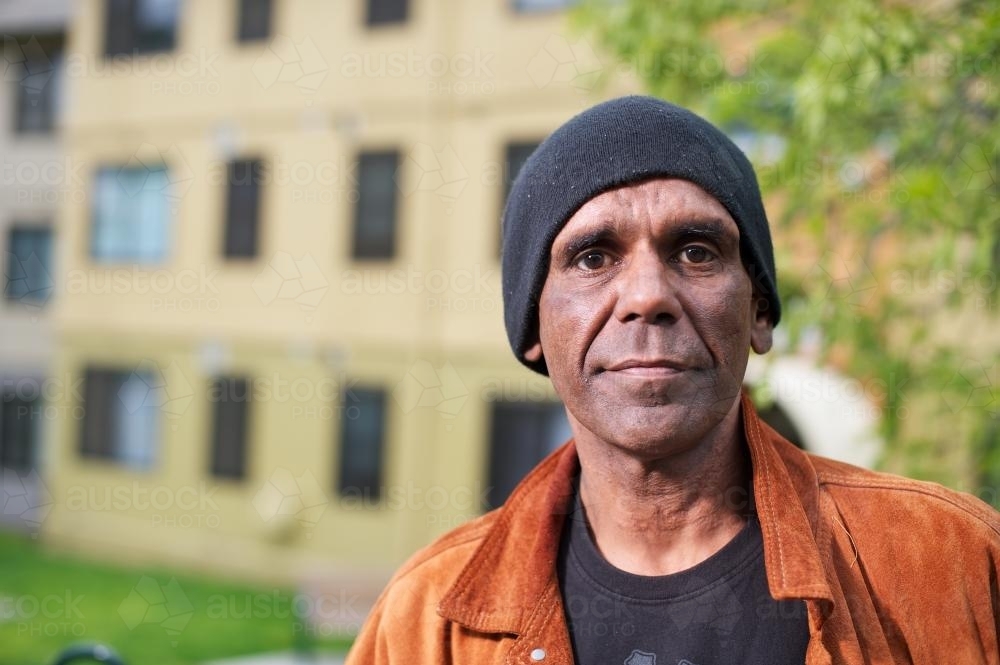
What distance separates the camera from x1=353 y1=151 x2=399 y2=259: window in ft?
40.3

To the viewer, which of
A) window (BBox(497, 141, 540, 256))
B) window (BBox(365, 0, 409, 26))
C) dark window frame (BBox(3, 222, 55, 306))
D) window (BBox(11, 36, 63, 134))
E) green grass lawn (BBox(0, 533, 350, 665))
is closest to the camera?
green grass lawn (BBox(0, 533, 350, 665))

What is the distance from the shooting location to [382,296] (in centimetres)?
1230

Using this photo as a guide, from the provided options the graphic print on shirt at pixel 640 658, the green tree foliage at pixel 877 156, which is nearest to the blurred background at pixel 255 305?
the green tree foliage at pixel 877 156

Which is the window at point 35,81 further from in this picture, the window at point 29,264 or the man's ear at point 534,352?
the man's ear at point 534,352

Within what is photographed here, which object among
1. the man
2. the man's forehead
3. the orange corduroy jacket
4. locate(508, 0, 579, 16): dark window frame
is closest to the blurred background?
locate(508, 0, 579, 16): dark window frame

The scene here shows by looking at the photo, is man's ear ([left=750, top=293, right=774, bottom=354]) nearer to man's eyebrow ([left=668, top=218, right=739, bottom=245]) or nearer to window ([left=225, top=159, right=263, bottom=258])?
man's eyebrow ([left=668, top=218, right=739, bottom=245])

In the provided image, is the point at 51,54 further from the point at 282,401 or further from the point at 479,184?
the point at 479,184

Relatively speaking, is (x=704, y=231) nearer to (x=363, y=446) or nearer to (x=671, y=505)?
(x=671, y=505)

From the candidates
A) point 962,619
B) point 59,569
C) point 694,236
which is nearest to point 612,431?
point 694,236

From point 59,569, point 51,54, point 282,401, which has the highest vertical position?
point 51,54

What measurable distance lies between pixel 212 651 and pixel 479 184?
568 centimetres

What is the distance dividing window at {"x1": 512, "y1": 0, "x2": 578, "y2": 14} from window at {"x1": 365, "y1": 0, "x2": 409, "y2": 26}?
1531 mm

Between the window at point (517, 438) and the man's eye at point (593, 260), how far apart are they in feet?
30.8

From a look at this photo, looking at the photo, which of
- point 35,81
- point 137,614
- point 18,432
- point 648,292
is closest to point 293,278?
point 137,614
